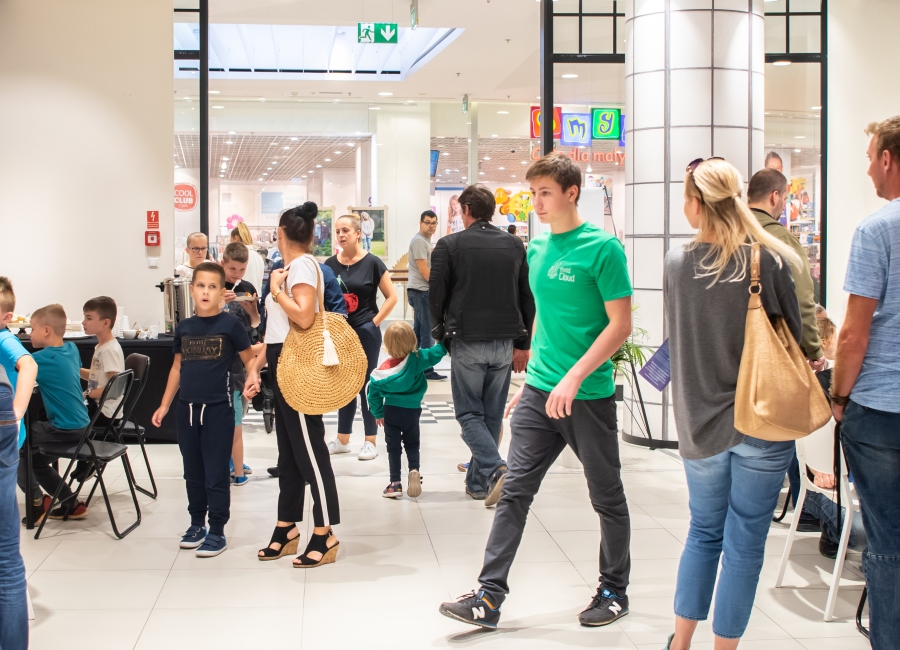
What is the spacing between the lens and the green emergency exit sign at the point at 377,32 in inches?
380

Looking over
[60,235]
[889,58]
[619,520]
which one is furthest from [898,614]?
[60,235]

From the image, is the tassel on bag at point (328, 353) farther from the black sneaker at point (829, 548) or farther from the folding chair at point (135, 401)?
the black sneaker at point (829, 548)

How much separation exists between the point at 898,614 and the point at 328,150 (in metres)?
16.5

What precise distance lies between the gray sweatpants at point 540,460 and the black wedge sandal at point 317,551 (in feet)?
3.16

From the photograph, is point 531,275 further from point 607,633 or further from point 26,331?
point 26,331

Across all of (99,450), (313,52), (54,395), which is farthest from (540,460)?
(313,52)

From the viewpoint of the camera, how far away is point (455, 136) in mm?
17156

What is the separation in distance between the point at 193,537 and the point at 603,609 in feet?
6.24

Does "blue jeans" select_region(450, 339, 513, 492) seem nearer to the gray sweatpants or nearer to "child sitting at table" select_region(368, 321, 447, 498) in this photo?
"child sitting at table" select_region(368, 321, 447, 498)

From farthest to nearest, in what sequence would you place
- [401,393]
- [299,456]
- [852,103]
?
[852,103], [401,393], [299,456]

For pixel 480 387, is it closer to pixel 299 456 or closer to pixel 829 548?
pixel 299 456

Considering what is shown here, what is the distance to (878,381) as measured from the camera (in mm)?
2262

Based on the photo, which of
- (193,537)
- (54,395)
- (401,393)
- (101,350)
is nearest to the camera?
(193,537)

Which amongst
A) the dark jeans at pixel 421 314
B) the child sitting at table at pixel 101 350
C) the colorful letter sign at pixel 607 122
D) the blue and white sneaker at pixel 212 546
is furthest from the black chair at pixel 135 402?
the colorful letter sign at pixel 607 122
